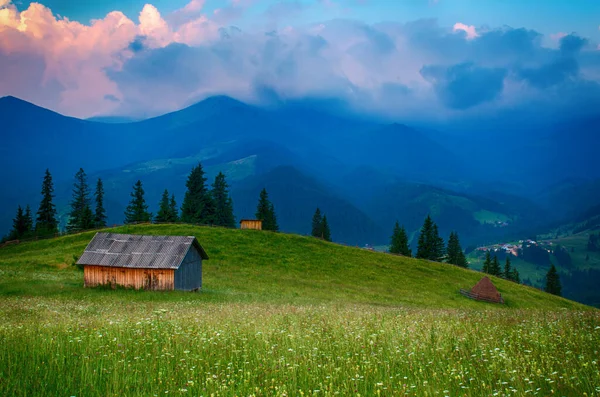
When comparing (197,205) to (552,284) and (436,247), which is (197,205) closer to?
(436,247)

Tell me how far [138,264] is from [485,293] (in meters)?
43.5

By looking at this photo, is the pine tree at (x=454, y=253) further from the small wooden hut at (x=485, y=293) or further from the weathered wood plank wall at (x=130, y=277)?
the weathered wood plank wall at (x=130, y=277)

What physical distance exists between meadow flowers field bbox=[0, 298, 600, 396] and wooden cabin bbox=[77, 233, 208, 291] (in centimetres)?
2713

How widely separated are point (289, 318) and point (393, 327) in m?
3.82

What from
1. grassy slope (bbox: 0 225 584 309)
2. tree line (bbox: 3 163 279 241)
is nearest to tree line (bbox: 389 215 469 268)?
grassy slope (bbox: 0 225 584 309)

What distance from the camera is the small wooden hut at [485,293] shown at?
53938mm

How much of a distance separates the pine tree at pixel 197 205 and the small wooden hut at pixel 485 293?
55958mm

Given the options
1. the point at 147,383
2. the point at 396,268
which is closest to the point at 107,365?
the point at 147,383

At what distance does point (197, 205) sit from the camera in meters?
91.9

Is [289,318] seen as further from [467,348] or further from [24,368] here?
[24,368]

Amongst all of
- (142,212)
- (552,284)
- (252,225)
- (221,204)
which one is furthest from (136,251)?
(552,284)

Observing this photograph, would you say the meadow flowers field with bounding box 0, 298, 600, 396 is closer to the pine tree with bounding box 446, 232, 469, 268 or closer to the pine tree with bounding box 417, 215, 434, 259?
the pine tree with bounding box 417, 215, 434, 259

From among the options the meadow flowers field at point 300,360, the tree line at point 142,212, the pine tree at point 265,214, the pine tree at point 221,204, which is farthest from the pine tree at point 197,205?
the meadow flowers field at point 300,360

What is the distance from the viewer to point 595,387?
6453mm
